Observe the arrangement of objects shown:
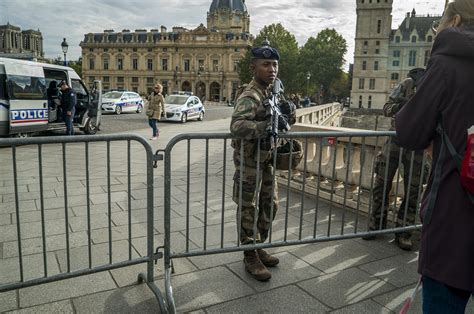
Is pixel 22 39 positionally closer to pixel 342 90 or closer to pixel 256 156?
pixel 342 90

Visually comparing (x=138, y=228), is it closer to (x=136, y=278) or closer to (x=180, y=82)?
(x=136, y=278)

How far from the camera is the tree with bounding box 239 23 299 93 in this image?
248 feet

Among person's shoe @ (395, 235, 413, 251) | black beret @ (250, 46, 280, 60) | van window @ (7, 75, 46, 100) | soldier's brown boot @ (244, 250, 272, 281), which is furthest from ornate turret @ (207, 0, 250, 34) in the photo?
soldier's brown boot @ (244, 250, 272, 281)

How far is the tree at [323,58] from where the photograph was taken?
81188 millimetres

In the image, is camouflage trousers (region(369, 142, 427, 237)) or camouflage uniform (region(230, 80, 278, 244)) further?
camouflage trousers (region(369, 142, 427, 237))

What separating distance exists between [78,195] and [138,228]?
1.85m

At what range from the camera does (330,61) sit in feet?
268

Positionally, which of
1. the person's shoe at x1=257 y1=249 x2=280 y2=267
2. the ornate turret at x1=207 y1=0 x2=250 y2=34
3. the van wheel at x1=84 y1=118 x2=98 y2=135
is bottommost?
the person's shoe at x1=257 y1=249 x2=280 y2=267

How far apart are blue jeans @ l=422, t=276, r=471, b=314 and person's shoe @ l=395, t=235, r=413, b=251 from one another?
2.64 m

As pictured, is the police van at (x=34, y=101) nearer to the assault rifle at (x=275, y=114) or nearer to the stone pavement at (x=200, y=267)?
the stone pavement at (x=200, y=267)

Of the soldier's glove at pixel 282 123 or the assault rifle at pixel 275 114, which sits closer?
the assault rifle at pixel 275 114

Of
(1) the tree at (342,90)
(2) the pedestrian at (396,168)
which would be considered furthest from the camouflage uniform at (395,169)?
(1) the tree at (342,90)

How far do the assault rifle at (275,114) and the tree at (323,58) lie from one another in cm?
7826

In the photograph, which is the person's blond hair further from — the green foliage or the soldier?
the green foliage
